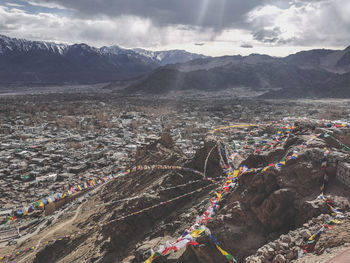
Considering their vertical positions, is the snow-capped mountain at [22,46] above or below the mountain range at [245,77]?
above

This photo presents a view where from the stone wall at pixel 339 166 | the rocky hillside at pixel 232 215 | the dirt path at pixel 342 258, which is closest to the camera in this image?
the dirt path at pixel 342 258

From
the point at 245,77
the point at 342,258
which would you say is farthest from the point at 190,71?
the point at 342,258

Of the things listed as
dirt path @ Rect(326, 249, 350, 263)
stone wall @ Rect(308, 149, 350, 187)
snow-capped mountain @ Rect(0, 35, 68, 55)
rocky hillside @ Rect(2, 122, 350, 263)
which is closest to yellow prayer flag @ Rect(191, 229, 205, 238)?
rocky hillside @ Rect(2, 122, 350, 263)

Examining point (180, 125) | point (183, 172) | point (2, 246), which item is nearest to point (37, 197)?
point (2, 246)

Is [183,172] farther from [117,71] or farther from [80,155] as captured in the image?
[117,71]

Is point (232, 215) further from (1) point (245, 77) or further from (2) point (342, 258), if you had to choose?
(1) point (245, 77)

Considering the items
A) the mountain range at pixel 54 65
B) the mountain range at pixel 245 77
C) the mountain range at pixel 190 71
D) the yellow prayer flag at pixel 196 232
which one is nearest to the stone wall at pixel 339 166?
the yellow prayer flag at pixel 196 232

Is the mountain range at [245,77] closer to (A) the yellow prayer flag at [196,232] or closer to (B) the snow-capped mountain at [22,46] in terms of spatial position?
(A) the yellow prayer flag at [196,232]

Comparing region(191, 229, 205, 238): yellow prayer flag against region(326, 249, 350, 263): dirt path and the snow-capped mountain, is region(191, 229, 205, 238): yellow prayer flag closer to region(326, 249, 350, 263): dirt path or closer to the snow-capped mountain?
region(326, 249, 350, 263): dirt path

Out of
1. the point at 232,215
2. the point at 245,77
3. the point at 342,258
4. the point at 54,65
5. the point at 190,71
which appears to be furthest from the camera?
the point at 54,65
